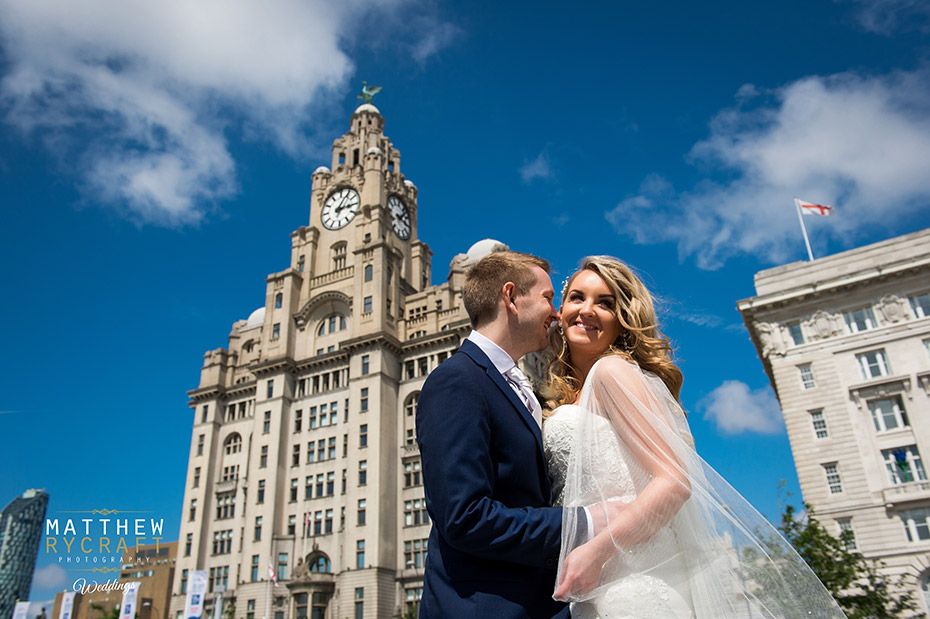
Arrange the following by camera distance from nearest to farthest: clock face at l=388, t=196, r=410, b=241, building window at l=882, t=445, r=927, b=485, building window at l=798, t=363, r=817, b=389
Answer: building window at l=882, t=445, r=927, b=485 → building window at l=798, t=363, r=817, b=389 → clock face at l=388, t=196, r=410, b=241

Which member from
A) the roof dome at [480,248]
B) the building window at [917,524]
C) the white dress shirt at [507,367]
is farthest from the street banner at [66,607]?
the building window at [917,524]

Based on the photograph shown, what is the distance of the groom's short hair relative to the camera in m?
4.88

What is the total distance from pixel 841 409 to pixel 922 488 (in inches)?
226

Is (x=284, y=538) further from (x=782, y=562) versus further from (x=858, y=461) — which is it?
(x=782, y=562)

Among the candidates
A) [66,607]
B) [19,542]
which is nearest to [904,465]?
[66,607]

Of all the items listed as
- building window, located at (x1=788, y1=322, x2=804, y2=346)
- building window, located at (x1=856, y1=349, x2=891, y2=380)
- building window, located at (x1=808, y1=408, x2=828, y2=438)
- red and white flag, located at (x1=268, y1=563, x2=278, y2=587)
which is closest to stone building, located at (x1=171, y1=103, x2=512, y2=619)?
red and white flag, located at (x1=268, y1=563, x2=278, y2=587)

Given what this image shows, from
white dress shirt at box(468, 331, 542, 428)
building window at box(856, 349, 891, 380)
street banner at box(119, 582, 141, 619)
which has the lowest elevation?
white dress shirt at box(468, 331, 542, 428)

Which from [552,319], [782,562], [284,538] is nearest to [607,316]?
[552,319]

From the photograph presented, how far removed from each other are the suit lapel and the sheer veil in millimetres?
265

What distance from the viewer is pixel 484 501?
3.76 meters

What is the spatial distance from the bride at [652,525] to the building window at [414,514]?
1907 inches

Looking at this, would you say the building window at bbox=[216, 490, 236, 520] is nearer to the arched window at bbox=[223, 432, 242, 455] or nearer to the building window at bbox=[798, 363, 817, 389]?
the arched window at bbox=[223, 432, 242, 455]

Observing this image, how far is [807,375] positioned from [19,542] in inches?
3868

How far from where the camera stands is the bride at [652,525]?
3.91m
